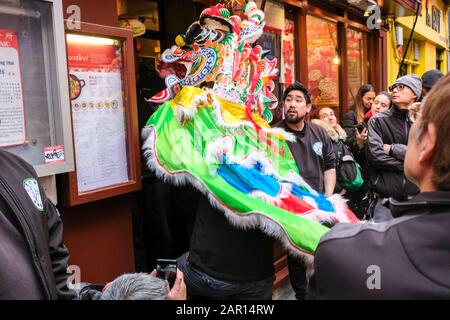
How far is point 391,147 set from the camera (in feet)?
13.2

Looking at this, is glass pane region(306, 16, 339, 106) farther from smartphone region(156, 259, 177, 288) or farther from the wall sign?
smartphone region(156, 259, 177, 288)

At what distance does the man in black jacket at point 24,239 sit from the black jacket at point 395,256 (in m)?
0.88

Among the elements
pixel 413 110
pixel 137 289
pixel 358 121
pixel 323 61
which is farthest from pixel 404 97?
pixel 137 289

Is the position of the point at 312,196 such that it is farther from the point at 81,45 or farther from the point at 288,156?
the point at 81,45

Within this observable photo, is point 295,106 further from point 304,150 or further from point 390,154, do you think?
point 390,154

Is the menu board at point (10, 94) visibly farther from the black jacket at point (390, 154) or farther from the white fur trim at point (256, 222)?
the black jacket at point (390, 154)

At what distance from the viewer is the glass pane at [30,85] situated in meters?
2.35

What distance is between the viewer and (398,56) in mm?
10711

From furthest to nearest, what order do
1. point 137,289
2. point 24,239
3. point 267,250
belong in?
1. point 267,250
2. point 137,289
3. point 24,239

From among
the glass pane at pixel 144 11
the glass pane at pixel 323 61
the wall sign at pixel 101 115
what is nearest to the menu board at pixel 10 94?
the wall sign at pixel 101 115

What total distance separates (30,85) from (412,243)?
6.89ft

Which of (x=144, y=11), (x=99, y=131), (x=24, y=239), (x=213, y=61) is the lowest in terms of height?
(x=24, y=239)
